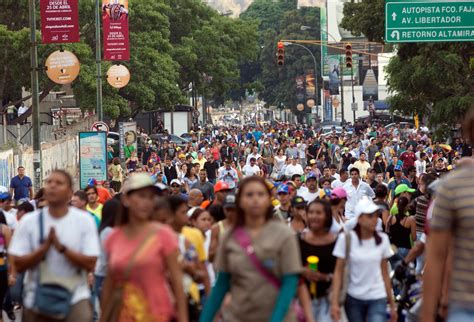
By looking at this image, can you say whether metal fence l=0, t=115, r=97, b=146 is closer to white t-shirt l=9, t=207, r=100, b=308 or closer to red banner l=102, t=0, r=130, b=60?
red banner l=102, t=0, r=130, b=60

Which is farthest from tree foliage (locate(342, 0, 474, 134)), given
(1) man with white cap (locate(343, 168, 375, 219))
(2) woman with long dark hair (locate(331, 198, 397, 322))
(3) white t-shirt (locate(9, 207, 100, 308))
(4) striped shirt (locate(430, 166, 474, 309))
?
(4) striped shirt (locate(430, 166, 474, 309))

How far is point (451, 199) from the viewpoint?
20.0 ft

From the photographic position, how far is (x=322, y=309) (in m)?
10.2

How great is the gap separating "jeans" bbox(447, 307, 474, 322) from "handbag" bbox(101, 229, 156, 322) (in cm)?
196

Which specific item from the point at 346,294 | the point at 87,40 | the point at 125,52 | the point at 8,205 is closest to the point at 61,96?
the point at 87,40

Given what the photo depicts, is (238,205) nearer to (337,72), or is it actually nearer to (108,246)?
(108,246)

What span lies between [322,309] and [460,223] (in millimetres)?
4155

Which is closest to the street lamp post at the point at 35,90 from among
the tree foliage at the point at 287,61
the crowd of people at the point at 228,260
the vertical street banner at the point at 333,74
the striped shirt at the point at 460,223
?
the crowd of people at the point at 228,260

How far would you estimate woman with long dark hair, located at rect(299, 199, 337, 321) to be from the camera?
10125 mm

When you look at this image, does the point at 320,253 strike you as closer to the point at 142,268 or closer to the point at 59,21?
the point at 142,268

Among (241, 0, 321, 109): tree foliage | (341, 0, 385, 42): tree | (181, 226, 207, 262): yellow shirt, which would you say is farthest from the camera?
(241, 0, 321, 109): tree foliage

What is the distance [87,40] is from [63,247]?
52.0 metres

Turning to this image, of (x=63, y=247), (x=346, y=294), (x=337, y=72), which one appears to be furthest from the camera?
(x=337, y=72)

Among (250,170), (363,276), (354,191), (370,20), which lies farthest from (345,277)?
(370,20)
